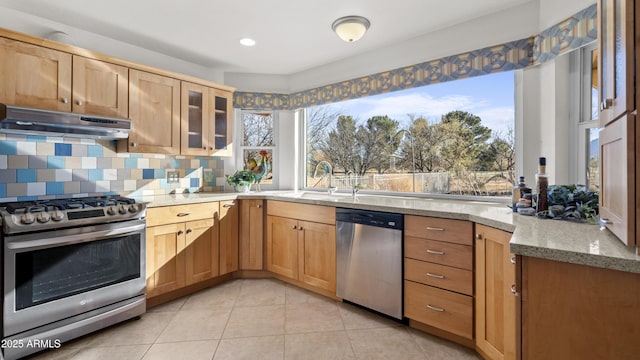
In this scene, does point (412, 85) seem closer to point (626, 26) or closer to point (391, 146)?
point (391, 146)

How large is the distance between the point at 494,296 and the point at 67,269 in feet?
8.98

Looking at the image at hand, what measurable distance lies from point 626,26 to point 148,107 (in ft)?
10.4

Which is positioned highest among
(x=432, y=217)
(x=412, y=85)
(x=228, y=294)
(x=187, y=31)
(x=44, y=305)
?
(x=187, y=31)

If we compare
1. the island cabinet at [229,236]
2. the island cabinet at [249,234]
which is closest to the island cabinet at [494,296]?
the island cabinet at [249,234]

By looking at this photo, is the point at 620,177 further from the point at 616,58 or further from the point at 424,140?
the point at 424,140

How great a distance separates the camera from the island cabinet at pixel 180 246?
257 centimetres

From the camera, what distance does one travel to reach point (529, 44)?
226 centimetres

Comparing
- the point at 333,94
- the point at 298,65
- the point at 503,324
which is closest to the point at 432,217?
the point at 503,324

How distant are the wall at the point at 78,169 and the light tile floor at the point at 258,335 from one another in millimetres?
1195

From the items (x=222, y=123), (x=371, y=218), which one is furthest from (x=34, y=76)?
(x=371, y=218)

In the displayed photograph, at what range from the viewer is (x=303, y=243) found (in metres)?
2.94

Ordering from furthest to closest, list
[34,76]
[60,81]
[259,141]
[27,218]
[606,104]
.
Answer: [259,141] < [60,81] < [34,76] < [27,218] < [606,104]

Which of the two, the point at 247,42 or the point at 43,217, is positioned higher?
the point at 247,42

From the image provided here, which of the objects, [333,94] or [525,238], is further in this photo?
[333,94]
